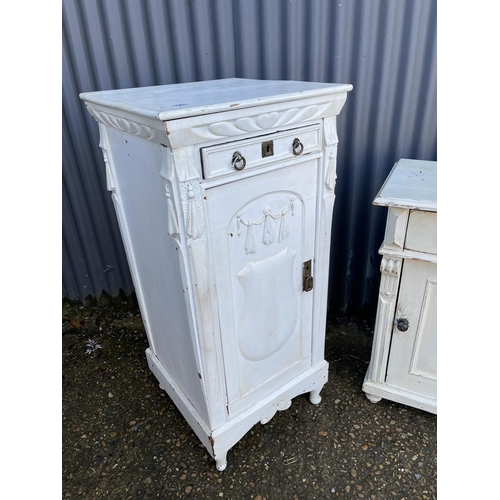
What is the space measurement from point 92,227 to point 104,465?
1303 mm

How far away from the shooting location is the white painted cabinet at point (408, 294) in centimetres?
141

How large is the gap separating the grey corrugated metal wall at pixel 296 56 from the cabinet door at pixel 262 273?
0.76 m

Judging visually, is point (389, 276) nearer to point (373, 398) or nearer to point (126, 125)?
point (373, 398)

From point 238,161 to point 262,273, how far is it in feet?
1.43

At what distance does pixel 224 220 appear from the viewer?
119 centimetres

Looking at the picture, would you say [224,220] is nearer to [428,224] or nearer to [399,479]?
[428,224]

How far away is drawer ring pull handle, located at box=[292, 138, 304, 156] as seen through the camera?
4.00 feet

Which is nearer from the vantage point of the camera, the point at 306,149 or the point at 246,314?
the point at 306,149

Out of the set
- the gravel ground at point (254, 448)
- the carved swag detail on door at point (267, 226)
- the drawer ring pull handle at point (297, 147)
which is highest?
the drawer ring pull handle at point (297, 147)

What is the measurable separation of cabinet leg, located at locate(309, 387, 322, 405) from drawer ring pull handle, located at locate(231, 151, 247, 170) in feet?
4.01

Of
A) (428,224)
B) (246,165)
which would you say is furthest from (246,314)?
(428,224)

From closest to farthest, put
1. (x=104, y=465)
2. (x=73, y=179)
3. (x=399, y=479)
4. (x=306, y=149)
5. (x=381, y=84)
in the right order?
(x=306, y=149), (x=399, y=479), (x=104, y=465), (x=381, y=84), (x=73, y=179)

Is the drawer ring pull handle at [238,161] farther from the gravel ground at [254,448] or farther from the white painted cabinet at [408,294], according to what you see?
the gravel ground at [254,448]

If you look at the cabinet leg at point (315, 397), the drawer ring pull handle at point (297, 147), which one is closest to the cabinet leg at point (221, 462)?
the cabinet leg at point (315, 397)
